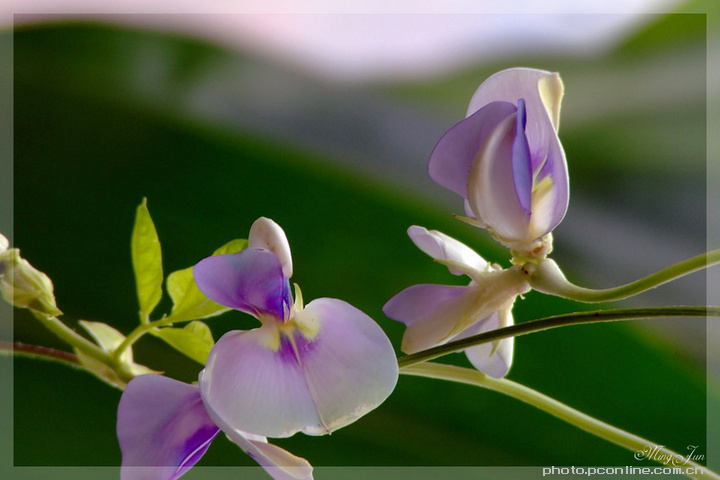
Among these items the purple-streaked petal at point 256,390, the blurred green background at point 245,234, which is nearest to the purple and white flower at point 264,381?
the purple-streaked petal at point 256,390

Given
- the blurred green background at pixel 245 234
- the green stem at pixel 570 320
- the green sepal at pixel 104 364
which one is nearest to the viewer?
the green stem at pixel 570 320

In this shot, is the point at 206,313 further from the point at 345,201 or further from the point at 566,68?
the point at 566,68

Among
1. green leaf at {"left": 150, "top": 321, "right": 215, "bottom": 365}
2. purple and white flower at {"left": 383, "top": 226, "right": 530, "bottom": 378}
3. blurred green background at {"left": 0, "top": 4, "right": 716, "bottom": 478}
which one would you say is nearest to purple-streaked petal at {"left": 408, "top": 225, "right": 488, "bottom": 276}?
purple and white flower at {"left": 383, "top": 226, "right": 530, "bottom": 378}

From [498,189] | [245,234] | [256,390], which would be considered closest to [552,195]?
[498,189]

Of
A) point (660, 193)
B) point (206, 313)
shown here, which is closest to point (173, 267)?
point (206, 313)

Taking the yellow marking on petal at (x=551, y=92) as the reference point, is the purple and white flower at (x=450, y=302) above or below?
below

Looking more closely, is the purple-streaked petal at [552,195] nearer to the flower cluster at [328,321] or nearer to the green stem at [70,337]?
the flower cluster at [328,321]
